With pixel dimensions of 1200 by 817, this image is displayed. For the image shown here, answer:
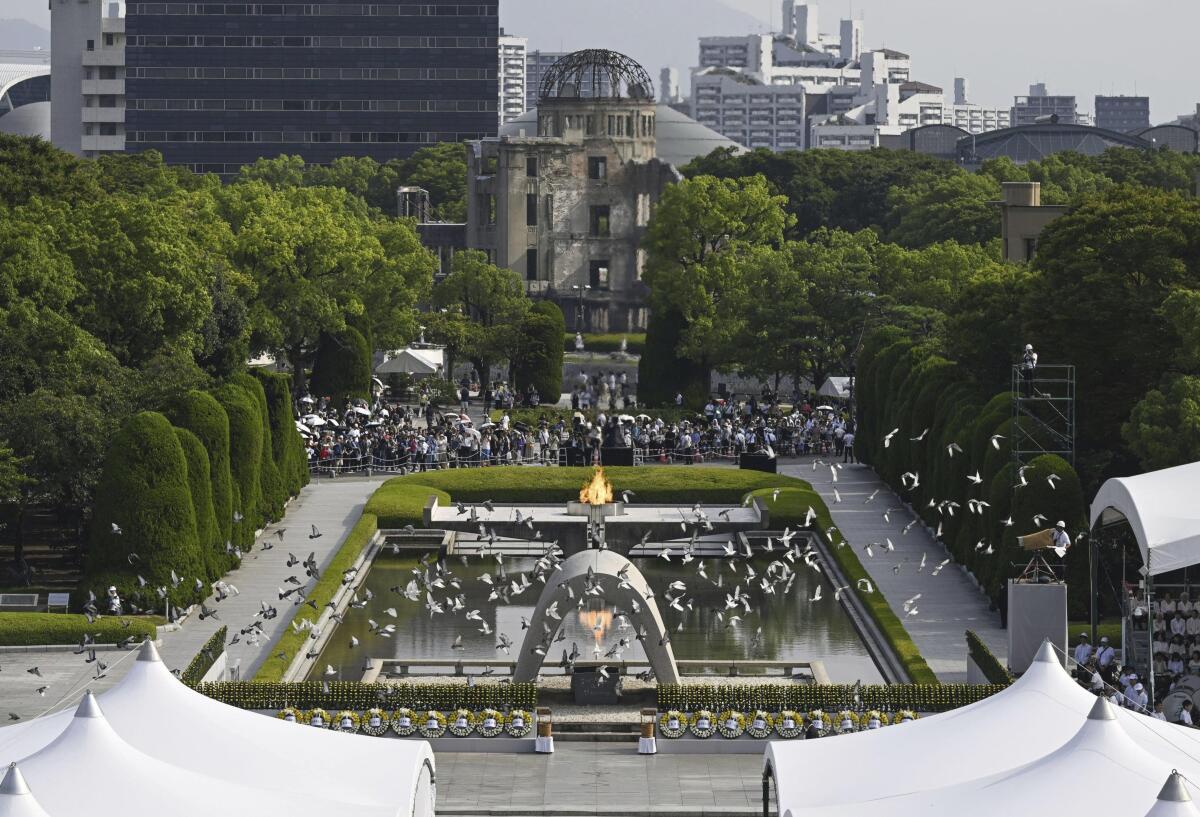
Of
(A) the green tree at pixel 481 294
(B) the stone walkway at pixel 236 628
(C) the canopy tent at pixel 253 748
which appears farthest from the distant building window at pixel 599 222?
(C) the canopy tent at pixel 253 748

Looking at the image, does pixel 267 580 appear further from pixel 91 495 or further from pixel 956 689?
pixel 956 689

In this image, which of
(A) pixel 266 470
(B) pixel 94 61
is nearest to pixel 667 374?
(A) pixel 266 470

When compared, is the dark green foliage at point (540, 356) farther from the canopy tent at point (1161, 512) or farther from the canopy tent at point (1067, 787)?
the canopy tent at point (1067, 787)

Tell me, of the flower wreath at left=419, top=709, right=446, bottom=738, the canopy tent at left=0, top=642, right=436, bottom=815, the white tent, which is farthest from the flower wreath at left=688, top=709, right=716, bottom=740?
the white tent

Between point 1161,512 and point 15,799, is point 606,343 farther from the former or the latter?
point 15,799

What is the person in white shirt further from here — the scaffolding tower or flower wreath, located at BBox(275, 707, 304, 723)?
flower wreath, located at BBox(275, 707, 304, 723)

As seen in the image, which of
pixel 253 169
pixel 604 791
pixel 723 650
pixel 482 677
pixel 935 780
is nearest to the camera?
pixel 935 780

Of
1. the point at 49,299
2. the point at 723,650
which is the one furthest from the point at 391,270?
the point at 723,650
